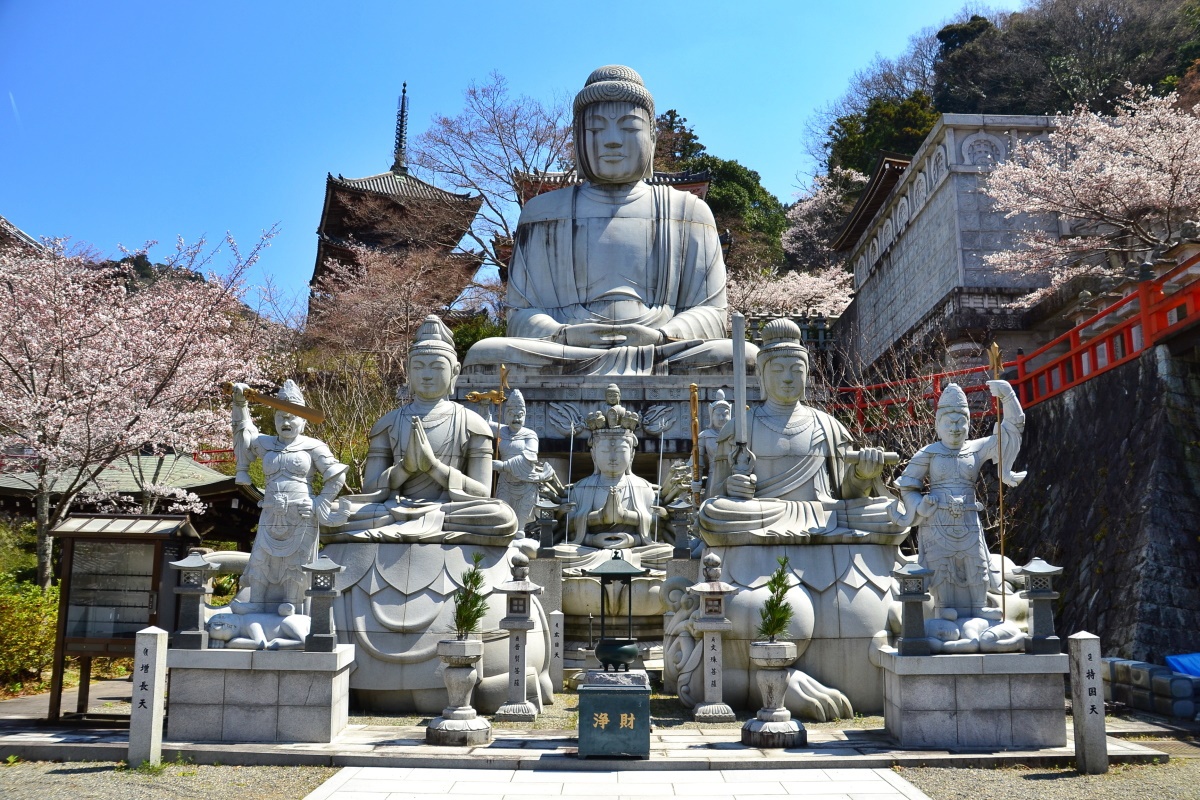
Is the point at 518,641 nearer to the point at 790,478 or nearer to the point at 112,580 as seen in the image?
the point at 790,478

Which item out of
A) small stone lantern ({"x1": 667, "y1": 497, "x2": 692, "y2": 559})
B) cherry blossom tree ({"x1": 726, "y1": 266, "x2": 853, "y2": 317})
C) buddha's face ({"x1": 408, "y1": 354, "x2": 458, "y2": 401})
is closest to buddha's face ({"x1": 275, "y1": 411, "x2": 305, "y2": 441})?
buddha's face ({"x1": 408, "y1": 354, "x2": 458, "y2": 401})

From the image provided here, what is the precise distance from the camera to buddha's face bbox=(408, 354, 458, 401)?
9.04 m

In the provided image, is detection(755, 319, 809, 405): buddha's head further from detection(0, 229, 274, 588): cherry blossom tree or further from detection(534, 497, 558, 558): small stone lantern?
detection(0, 229, 274, 588): cherry blossom tree

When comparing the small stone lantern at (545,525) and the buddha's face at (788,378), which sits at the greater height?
the buddha's face at (788,378)

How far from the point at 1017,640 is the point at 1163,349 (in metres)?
7.62

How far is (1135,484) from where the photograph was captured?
40.8 ft

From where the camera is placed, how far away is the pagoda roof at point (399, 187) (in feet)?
95.3

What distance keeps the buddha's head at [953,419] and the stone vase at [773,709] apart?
203 centimetres

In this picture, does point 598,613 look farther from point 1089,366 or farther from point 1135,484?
point 1089,366

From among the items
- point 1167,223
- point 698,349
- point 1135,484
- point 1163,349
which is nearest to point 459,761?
point 698,349

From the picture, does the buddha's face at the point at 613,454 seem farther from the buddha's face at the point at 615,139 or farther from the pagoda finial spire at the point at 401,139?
the pagoda finial spire at the point at 401,139

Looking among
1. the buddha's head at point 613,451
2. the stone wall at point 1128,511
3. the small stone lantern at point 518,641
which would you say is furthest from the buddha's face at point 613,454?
the stone wall at point 1128,511

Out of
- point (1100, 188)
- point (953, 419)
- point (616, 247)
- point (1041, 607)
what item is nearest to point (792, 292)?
point (1100, 188)

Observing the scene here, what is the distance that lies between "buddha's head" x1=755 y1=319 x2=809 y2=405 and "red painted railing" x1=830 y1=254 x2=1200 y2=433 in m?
5.87
